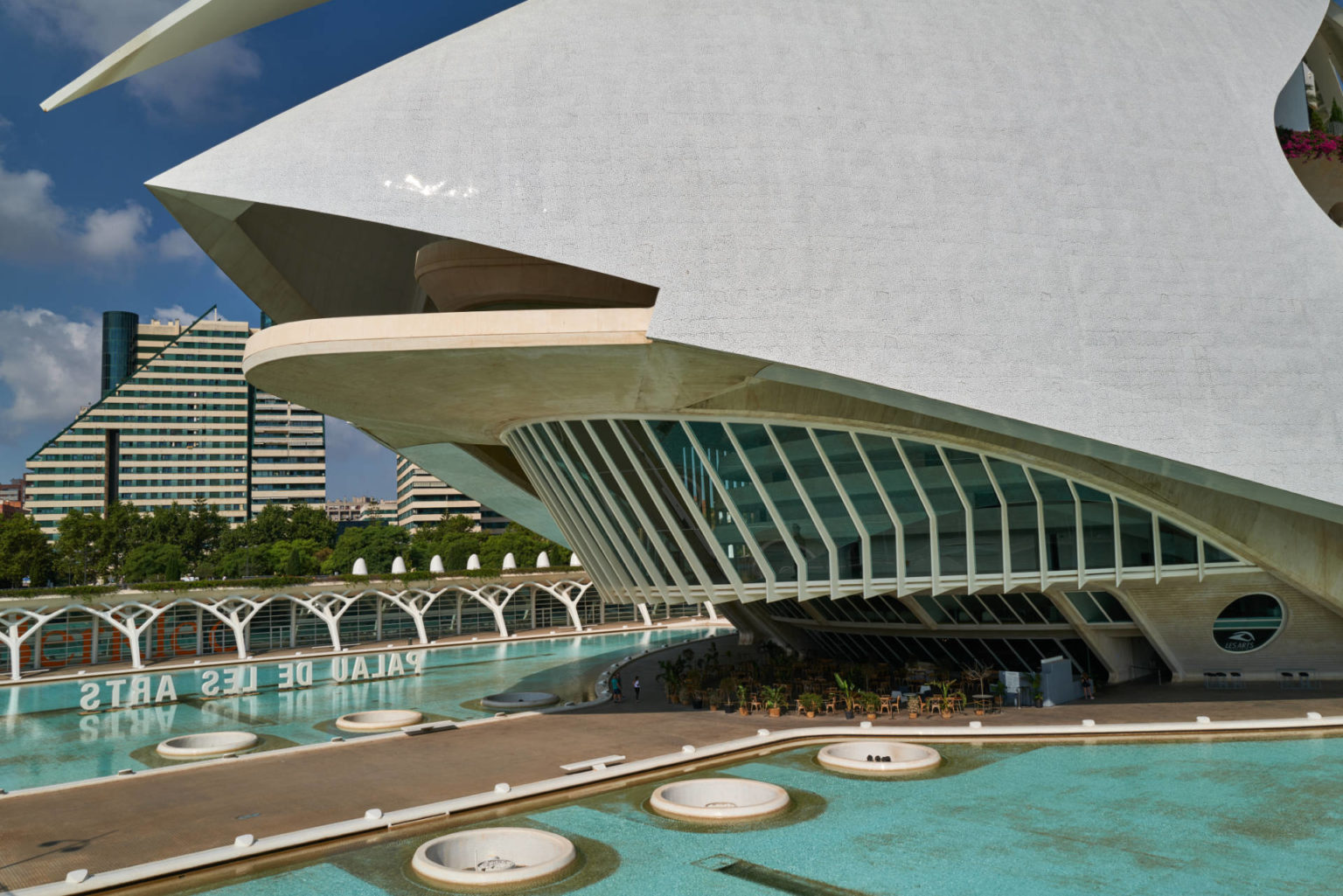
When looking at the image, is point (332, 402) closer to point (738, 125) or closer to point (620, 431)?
point (620, 431)

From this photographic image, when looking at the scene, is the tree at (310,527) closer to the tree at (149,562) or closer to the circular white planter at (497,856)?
the tree at (149,562)

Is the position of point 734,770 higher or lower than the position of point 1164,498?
lower

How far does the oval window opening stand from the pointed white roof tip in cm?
2819

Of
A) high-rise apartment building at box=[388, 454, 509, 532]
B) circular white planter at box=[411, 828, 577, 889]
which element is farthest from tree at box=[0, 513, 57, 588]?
high-rise apartment building at box=[388, 454, 509, 532]

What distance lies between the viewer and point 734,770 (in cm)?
2028

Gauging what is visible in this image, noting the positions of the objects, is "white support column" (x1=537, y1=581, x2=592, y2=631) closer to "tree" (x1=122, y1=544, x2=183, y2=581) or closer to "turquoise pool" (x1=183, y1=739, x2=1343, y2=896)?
"tree" (x1=122, y1=544, x2=183, y2=581)

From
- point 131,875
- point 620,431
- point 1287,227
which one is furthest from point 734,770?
point 1287,227

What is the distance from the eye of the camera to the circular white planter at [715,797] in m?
16.6

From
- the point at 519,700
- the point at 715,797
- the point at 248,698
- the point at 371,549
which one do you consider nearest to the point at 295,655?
the point at 248,698

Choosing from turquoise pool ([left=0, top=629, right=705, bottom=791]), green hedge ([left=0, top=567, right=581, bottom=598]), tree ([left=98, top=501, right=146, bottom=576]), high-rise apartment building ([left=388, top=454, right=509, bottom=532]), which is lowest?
turquoise pool ([left=0, top=629, right=705, bottom=791])

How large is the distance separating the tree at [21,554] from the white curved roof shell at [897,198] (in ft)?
227

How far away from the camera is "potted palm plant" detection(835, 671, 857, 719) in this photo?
1041 inches

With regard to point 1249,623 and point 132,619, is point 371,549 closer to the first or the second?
point 132,619

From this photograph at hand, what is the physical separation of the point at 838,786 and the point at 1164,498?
38.0 feet
